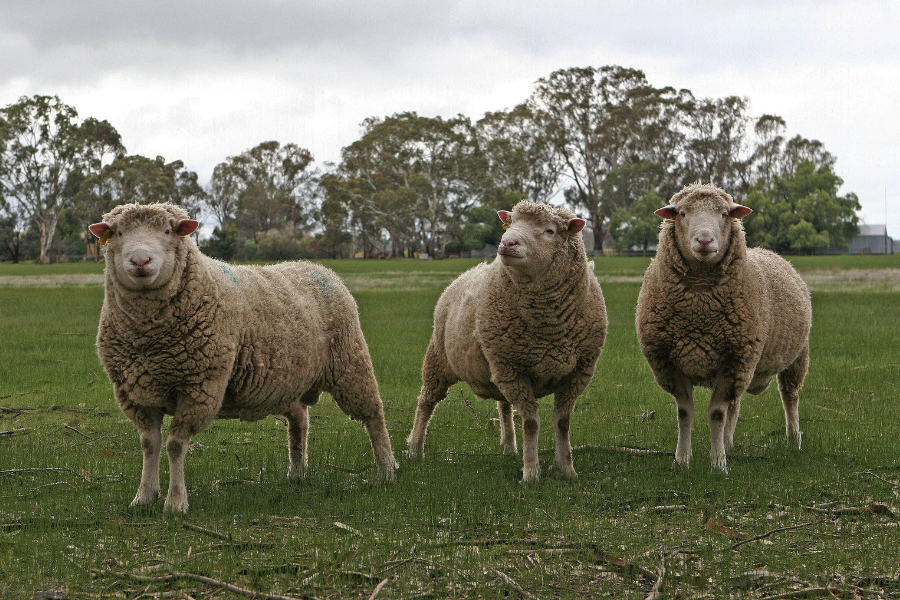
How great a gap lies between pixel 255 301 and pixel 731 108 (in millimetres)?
65757

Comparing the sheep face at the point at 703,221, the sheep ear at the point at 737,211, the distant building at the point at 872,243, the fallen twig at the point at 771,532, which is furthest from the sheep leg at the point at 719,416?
the distant building at the point at 872,243

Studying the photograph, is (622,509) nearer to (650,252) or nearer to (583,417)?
(583,417)

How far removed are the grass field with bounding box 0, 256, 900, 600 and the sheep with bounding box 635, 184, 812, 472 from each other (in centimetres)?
59

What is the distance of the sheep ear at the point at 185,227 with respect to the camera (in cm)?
602

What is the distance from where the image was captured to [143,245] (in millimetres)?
5719

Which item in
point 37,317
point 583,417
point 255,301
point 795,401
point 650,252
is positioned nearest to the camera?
point 255,301

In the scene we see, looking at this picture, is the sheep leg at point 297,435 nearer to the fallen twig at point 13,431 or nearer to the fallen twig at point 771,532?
the fallen twig at point 13,431

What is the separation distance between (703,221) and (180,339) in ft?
12.8

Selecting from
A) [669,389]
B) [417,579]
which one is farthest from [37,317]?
[417,579]

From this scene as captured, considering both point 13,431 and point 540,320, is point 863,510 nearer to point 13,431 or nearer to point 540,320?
point 540,320

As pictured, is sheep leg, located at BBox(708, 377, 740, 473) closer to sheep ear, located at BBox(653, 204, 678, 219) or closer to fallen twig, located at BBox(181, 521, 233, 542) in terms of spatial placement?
sheep ear, located at BBox(653, 204, 678, 219)

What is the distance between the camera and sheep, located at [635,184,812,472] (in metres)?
7.22

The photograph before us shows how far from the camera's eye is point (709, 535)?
529 centimetres

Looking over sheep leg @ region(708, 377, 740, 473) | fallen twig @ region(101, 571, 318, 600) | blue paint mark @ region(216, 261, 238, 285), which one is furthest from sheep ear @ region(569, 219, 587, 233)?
fallen twig @ region(101, 571, 318, 600)
